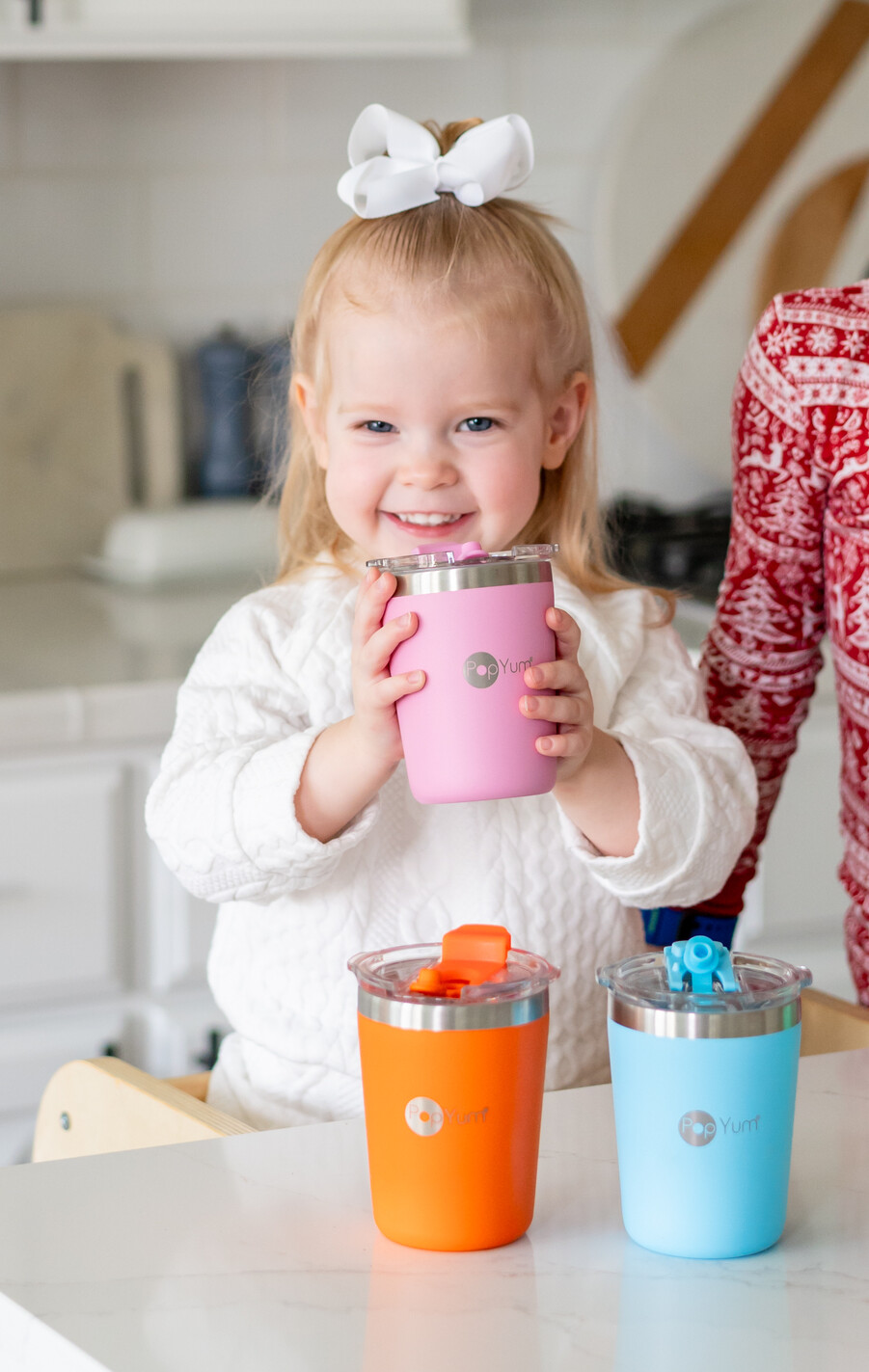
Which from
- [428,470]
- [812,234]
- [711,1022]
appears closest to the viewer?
[711,1022]

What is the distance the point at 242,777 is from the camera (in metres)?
0.94

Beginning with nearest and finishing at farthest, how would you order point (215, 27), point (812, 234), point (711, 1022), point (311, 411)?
point (711, 1022) → point (311, 411) → point (215, 27) → point (812, 234)

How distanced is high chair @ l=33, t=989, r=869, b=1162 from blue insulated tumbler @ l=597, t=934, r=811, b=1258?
0.22 meters

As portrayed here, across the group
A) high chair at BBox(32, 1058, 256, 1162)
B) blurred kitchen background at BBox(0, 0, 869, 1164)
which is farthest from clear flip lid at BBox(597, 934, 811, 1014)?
blurred kitchen background at BBox(0, 0, 869, 1164)

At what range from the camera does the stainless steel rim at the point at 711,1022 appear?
616 millimetres

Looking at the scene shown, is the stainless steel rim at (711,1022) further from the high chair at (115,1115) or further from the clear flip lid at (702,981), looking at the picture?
the high chair at (115,1115)

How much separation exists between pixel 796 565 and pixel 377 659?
19.1 inches

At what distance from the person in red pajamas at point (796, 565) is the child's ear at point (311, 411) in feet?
0.93

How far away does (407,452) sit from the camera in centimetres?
98

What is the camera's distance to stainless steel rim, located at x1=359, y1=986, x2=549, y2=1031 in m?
0.63

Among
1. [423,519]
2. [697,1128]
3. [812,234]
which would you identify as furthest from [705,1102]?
[812,234]

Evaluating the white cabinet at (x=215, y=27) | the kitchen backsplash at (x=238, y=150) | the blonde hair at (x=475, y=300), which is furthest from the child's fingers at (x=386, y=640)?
the kitchen backsplash at (x=238, y=150)

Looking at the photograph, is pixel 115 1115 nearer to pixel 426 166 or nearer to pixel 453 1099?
pixel 453 1099

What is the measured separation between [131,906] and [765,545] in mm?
900
